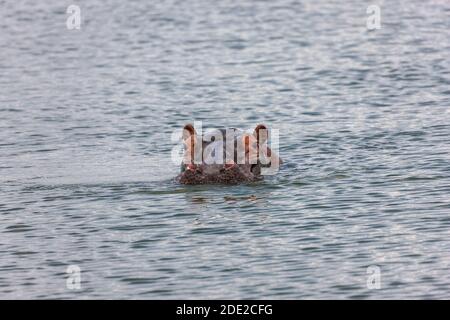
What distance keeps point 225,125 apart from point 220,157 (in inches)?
226

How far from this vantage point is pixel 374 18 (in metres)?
35.9

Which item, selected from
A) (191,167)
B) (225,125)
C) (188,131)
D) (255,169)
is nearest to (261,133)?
(255,169)

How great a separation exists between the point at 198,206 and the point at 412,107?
8.09 metres

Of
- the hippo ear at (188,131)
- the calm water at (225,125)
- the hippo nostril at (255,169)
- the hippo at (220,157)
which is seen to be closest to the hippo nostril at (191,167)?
the hippo at (220,157)

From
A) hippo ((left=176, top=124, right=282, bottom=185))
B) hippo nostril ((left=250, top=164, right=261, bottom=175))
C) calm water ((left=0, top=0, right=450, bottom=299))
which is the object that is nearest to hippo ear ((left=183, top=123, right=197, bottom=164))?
hippo ((left=176, top=124, right=282, bottom=185))

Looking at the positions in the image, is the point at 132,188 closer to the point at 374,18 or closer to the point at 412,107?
the point at 412,107

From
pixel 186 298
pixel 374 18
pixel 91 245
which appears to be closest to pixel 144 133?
pixel 91 245

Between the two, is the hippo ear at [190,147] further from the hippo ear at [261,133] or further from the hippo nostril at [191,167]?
the hippo ear at [261,133]

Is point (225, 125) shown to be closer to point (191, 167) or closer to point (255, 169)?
point (255, 169)

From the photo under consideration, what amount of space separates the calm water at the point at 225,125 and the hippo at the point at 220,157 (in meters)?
0.24

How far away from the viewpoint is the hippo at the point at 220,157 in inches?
736

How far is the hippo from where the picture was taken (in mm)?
18703

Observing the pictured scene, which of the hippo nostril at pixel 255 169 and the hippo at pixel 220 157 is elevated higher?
the hippo at pixel 220 157

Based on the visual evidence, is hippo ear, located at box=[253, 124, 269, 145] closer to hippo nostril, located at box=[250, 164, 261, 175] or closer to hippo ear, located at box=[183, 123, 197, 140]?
hippo nostril, located at box=[250, 164, 261, 175]
